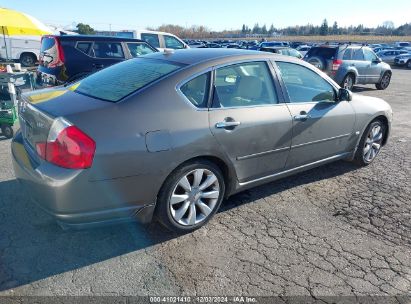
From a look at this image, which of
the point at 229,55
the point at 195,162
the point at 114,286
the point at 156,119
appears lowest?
the point at 114,286

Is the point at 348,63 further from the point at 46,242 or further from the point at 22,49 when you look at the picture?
the point at 22,49

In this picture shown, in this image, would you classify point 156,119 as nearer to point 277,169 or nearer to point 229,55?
point 229,55

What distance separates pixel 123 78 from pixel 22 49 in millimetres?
18478

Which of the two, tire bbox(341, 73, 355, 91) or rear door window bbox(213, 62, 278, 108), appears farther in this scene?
tire bbox(341, 73, 355, 91)

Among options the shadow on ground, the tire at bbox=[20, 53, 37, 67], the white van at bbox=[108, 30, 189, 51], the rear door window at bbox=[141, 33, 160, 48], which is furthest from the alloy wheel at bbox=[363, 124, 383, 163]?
the tire at bbox=[20, 53, 37, 67]

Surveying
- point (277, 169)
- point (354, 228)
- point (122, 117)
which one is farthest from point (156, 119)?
point (354, 228)

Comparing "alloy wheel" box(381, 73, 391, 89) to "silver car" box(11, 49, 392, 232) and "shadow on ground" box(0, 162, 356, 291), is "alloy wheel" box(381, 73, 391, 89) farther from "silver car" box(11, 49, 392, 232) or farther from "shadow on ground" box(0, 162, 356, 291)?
"shadow on ground" box(0, 162, 356, 291)

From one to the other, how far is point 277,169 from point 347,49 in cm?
1048

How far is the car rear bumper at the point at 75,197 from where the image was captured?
2.51 metres

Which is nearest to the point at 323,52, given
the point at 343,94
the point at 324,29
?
the point at 343,94

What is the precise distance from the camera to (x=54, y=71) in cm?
764

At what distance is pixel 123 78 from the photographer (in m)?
3.32

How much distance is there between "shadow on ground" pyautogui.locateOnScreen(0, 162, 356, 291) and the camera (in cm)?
267

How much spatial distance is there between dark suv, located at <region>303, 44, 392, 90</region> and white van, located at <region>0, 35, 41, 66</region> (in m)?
14.5
